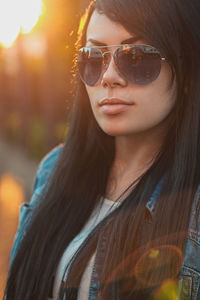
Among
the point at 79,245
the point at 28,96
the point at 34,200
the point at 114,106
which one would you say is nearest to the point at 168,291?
the point at 79,245

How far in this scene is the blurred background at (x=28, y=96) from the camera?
687cm

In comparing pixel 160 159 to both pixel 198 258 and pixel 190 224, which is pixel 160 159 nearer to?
pixel 190 224

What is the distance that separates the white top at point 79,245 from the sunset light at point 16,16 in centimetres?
635

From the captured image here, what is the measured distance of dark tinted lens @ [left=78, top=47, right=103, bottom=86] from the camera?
182cm

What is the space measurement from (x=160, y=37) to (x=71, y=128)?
2.76 feet

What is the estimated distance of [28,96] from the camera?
37.0 ft

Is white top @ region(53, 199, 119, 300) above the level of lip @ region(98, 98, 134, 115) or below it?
below

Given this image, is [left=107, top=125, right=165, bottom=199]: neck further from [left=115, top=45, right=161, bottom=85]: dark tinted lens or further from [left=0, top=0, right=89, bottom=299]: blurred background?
[left=0, top=0, right=89, bottom=299]: blurred background

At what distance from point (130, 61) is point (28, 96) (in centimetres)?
990

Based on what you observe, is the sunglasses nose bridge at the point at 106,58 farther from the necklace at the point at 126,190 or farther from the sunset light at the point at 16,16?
the sunset light at the point at 16,16

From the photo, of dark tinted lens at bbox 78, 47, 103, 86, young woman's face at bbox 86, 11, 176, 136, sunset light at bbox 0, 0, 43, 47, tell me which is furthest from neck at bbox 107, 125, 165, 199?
sunset light at bbox 0, 0, 43, 47

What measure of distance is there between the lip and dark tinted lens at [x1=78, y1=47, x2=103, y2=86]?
5.8 inches

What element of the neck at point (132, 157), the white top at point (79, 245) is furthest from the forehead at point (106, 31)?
the white top at point (79, 245)

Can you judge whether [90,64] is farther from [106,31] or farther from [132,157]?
[132,157]
